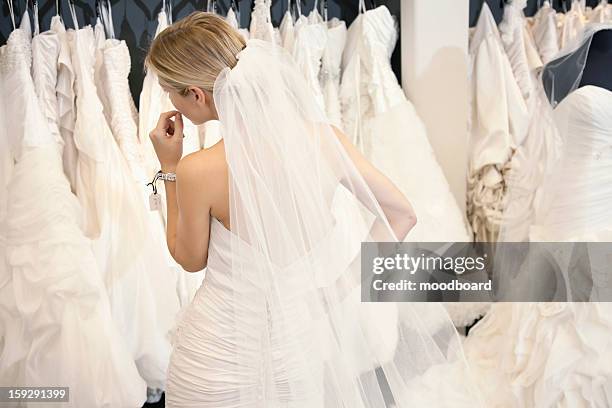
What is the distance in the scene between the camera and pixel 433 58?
227 cm

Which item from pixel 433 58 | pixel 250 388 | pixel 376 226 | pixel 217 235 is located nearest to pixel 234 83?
pixel 217 235

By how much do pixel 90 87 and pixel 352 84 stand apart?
2.82 ft

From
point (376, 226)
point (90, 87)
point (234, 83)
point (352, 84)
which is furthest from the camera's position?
point (352, 84)

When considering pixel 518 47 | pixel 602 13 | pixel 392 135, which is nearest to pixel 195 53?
pixel 392 135

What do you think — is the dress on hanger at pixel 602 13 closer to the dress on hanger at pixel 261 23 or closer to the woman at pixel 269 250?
the dress on hanger at pixel 261 23

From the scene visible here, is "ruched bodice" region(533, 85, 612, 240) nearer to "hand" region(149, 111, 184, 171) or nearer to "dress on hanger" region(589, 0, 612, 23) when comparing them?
"dress on hanger" region(589, 0, 612, 23)

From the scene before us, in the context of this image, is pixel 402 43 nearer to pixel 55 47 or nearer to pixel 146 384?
pixel 55 47

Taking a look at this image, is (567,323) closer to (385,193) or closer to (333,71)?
(385,193)

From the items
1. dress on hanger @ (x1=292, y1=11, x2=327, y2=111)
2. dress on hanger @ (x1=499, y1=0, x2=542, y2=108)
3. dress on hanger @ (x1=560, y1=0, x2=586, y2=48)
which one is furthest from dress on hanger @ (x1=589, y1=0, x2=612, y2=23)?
dress on hanger @ (x1=292, y1=11, x2=327, y2=111)

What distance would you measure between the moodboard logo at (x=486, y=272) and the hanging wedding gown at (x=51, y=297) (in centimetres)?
79

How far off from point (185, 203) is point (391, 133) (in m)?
1.15

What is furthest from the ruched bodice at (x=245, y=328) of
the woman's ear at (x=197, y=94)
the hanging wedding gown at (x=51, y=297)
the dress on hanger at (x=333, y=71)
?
the dress on hanger at (x=333, y=71)

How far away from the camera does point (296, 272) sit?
115cm

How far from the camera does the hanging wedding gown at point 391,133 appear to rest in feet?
7.00
